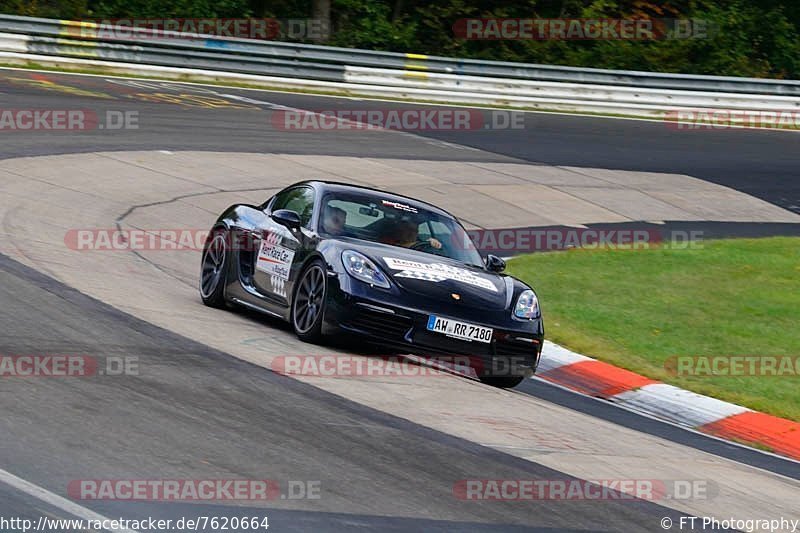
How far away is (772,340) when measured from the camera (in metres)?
12.2

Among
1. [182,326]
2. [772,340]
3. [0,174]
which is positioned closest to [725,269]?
[772,340]

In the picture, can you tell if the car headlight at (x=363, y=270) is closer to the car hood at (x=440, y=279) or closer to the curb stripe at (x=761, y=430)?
the car hood at (x=440, y=279)

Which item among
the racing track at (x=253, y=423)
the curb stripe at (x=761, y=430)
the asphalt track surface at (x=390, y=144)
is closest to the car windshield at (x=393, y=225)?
the racing track at (x=253, y=423)

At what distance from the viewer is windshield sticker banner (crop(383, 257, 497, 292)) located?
9586 mm

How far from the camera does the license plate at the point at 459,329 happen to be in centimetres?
933

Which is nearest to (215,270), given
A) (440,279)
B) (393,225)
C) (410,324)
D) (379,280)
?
(393,225)

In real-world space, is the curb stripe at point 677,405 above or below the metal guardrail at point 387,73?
below

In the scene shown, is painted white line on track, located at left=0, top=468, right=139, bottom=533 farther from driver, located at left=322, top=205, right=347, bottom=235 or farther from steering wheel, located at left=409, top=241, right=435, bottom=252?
steering wheel, located at left=409, top=241, right=435, bottom=252

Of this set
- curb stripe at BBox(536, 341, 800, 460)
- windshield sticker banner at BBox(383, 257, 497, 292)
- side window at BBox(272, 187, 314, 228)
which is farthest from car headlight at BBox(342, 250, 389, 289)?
curb stripe at BBox(536, 341, 800, 460)

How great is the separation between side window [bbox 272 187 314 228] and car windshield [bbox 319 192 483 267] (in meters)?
0.15

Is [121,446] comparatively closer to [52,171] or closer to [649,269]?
[649,269]

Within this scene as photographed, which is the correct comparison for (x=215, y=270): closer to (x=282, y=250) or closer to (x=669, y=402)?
(x=282, y=250)

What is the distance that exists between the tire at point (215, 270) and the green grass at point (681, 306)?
9.76ft

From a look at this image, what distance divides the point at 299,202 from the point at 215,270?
1086 millimetres
